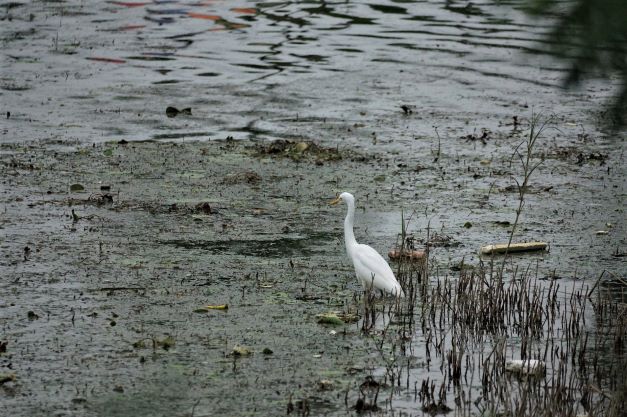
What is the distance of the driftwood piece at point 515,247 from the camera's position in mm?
8961

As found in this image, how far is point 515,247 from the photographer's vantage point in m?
9.14

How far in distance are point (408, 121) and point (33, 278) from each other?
22.1ft

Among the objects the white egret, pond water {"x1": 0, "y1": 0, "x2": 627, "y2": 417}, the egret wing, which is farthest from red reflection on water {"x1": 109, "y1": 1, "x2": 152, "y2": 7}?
the egret wing

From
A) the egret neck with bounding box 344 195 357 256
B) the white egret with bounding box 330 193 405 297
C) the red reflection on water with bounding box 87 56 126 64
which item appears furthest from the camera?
the red reflection on water with bounding box 87 56 126 64

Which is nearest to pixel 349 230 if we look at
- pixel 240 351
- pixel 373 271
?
pixel 373 271

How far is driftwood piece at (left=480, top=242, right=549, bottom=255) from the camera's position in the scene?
896 centimetres

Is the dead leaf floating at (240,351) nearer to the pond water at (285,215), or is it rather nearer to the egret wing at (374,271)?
the pond water at (285,215)

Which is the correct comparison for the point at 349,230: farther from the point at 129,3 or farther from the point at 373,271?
the point at 129,3

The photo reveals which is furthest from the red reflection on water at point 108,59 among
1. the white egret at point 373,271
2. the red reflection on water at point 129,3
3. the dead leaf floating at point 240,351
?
the dead leaf floating at point 240,351

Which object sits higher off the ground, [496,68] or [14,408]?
[14,408]

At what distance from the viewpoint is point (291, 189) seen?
10922 mm

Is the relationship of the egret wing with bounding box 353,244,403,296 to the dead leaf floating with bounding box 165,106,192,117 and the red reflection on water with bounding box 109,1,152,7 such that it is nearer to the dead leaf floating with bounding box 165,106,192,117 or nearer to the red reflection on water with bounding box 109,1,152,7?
the dead leaf floating with bounding box 165,106,192,117

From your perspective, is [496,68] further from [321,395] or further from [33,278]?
[321,395]

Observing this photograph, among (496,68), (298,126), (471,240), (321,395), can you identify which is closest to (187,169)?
(298,126)
